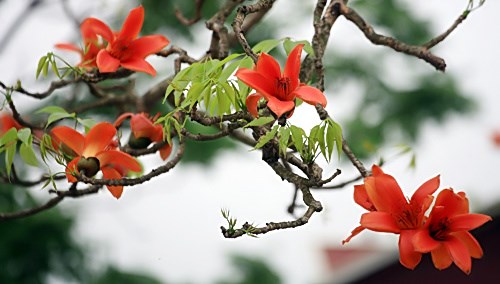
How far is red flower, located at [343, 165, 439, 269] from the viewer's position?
0.78 metres

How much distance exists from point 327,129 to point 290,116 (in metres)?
0.04

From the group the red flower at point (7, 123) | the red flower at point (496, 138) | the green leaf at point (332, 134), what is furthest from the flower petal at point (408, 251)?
the red flower at point (496, 138)

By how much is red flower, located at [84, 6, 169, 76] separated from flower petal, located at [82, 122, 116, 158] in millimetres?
94

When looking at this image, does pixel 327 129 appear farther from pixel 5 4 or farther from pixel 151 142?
pixel 5 4

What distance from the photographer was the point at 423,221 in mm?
797

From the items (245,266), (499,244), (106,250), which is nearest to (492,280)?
(499,244)

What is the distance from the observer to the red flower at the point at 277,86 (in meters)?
0.77

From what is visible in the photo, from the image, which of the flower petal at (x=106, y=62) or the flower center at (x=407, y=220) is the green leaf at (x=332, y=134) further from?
the flower petal at (x=106, y=62)

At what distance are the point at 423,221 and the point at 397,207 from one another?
0.03 meters

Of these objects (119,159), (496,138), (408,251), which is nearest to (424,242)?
(408,251)

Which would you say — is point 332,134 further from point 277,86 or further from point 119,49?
point 119,49

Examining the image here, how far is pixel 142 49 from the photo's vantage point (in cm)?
102

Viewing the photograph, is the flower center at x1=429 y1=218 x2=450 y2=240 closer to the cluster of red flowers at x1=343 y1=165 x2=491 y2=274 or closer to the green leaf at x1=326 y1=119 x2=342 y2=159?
the cluster of red flowers at x1=343 y1=165 x2=491 y2=274

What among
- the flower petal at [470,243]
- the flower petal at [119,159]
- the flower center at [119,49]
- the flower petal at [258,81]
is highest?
the flower center at [119,49]
